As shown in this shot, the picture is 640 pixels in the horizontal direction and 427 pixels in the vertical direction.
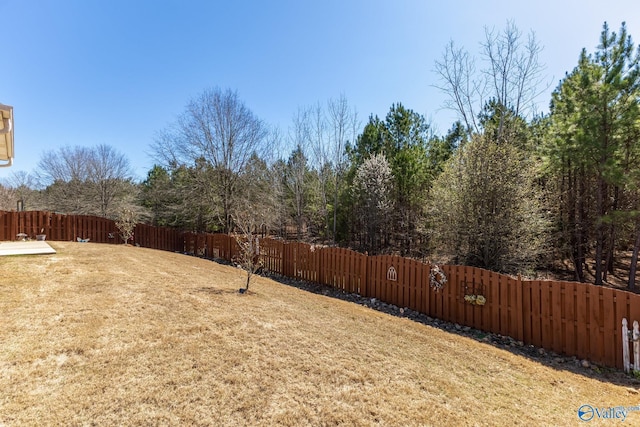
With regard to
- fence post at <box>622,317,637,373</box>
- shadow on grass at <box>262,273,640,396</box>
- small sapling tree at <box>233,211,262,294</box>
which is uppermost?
small sapling tree at <box>233,211,262,294</box>

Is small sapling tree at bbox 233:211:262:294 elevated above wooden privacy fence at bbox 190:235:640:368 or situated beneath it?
elevated above

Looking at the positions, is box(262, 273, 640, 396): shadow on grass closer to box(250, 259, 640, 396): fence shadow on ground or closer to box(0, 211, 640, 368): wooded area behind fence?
box(250, 259, 640, 396): fence shadow on ground

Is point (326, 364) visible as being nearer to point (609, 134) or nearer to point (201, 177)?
point (609, 134)

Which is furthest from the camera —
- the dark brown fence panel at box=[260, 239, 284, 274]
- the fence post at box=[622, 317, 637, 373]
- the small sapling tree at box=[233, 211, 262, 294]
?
the dark brown fence panel at box=[260, 239, 284, 274]

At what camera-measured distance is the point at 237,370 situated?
2.95 m

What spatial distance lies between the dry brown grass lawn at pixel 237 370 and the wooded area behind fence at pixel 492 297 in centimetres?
115

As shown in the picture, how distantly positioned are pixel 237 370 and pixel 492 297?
17.5ft

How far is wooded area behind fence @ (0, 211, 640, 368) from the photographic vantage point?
187 inches

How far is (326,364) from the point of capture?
3.27 meters

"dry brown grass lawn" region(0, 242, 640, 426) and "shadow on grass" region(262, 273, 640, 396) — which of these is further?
"shadow on grass" region(262, 273, 640, 396)

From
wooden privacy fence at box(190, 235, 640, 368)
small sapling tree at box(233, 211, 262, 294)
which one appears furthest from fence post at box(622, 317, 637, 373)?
small sapling tree at box(233, 211, 262, 294)

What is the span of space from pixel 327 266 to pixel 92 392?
7.45 m

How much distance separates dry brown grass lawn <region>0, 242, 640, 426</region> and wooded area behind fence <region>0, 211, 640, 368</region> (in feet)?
3.79

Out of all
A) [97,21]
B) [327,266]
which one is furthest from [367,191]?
[97,21]
